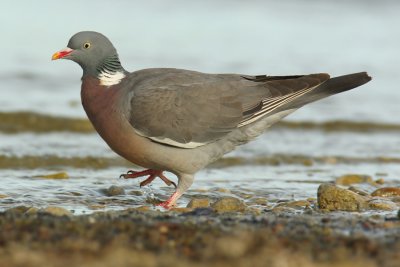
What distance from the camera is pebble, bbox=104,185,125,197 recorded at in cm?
847

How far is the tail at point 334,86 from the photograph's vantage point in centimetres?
831

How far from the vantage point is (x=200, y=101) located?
8.12 m

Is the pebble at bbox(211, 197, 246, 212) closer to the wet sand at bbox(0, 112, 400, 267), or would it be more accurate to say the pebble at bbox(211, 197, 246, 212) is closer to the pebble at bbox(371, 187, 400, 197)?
the wet sand at bbox(0, 112, 400, 267)

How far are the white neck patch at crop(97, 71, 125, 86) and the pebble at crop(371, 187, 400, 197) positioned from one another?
9.09 feet

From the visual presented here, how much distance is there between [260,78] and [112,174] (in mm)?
2493

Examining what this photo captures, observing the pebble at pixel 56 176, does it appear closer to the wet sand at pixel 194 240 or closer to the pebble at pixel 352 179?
the wet sand at pixel 194 240

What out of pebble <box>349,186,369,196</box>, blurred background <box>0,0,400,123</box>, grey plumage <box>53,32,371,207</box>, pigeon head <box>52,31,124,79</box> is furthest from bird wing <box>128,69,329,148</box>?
blurred background <box>0,0,400,123</box>

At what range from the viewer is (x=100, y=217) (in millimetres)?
6195

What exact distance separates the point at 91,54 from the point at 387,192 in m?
3.23

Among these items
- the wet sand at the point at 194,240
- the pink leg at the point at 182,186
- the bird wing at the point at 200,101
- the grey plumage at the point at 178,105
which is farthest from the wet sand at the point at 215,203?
the bird wing at the point at 200,101

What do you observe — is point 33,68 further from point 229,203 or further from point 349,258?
point 349,258

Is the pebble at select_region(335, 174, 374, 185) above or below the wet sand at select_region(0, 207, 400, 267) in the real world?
above

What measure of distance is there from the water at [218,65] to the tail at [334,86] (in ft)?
3.24

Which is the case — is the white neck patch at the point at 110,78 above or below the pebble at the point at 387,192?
above
